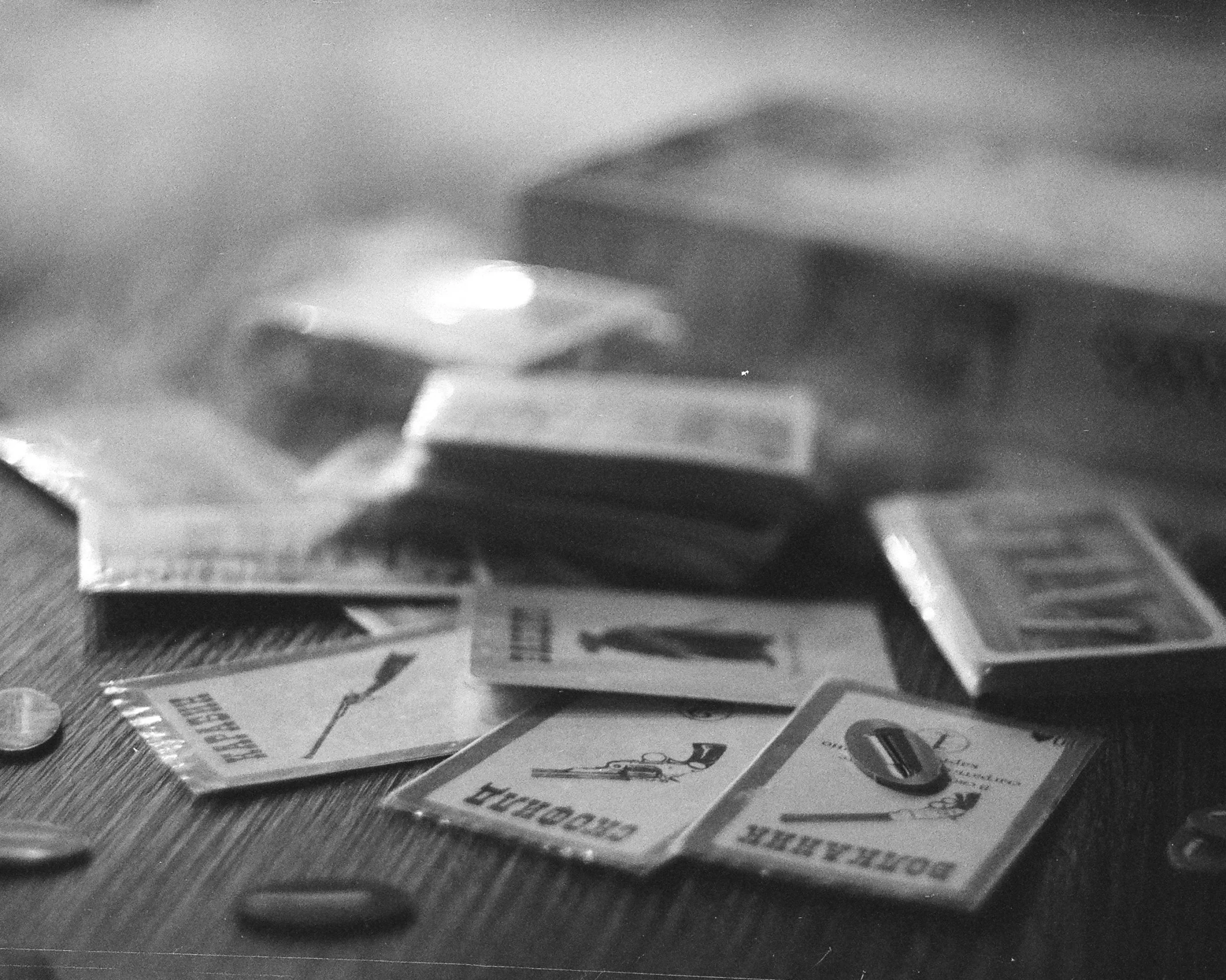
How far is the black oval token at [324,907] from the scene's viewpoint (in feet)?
2.03

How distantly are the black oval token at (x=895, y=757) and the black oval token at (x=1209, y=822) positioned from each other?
0.13 meters

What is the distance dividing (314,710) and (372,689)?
43 mm

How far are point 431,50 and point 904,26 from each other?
1.78 ft

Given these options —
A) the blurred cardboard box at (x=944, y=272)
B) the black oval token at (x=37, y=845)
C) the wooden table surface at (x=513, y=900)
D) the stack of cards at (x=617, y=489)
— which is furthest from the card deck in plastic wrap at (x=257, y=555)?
the blurred cardboard box at (x=944, y=272)

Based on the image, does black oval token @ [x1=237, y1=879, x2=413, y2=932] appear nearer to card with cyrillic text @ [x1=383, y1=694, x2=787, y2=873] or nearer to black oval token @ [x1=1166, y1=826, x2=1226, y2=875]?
card with cyrillic text @ [x1=383, y1=694, x2=787, y2=873]

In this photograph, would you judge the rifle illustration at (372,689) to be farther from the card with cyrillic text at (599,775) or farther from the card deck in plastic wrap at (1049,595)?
the card deck in plastic wrap at (1049,595)

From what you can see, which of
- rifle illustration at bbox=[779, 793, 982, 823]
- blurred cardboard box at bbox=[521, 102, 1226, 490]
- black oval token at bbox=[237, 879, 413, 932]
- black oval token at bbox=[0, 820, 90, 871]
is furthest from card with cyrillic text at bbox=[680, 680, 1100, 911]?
blurred cardboard box at bbox=[521, 102, 1226, 490]

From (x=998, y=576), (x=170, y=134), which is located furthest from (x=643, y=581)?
(x=170, y=134)

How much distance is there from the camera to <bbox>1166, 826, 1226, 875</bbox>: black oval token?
0.70 metres

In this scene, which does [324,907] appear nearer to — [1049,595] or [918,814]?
[918,814]

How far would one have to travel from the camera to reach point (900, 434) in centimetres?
132

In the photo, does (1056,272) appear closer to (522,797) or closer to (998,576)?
(998,576)

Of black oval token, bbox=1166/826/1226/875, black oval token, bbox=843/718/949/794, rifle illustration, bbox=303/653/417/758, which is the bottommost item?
black oval token, bbox=1166/826/1226/875

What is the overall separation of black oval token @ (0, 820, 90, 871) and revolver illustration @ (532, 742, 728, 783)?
0.24 m
